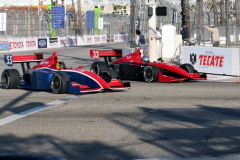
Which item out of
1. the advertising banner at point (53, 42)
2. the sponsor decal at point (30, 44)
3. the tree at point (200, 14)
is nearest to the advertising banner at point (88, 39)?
the advertising banner at point (53, 42)

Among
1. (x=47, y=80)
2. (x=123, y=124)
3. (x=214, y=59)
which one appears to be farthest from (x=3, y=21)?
(x=123, y=124)

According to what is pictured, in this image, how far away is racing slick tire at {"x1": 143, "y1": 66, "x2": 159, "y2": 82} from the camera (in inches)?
685

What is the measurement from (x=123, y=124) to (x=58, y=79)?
4891 millimetres

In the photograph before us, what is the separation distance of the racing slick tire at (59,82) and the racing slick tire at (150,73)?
403 cm

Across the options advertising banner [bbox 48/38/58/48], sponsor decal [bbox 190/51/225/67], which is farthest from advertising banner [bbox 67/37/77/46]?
sponsor decal [bbox 190/51/225/67]

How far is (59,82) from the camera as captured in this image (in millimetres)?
14289

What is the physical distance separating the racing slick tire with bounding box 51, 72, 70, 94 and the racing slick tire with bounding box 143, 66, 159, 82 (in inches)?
158

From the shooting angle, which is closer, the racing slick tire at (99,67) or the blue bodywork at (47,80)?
the blue bodywork at (47,80)

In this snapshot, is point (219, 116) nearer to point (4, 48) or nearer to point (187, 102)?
point (187, 102)

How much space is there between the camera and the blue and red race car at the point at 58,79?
46.7 feet

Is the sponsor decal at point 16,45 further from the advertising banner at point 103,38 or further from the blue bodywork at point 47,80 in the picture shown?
the blue bodywork at point 47,80

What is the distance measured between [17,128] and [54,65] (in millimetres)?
5814

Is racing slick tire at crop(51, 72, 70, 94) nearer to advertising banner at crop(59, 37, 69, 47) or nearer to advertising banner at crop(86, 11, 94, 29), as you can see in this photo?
advertising banner at crop(59, 37, 69, 47)

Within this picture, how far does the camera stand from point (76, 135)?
888 centimetres
